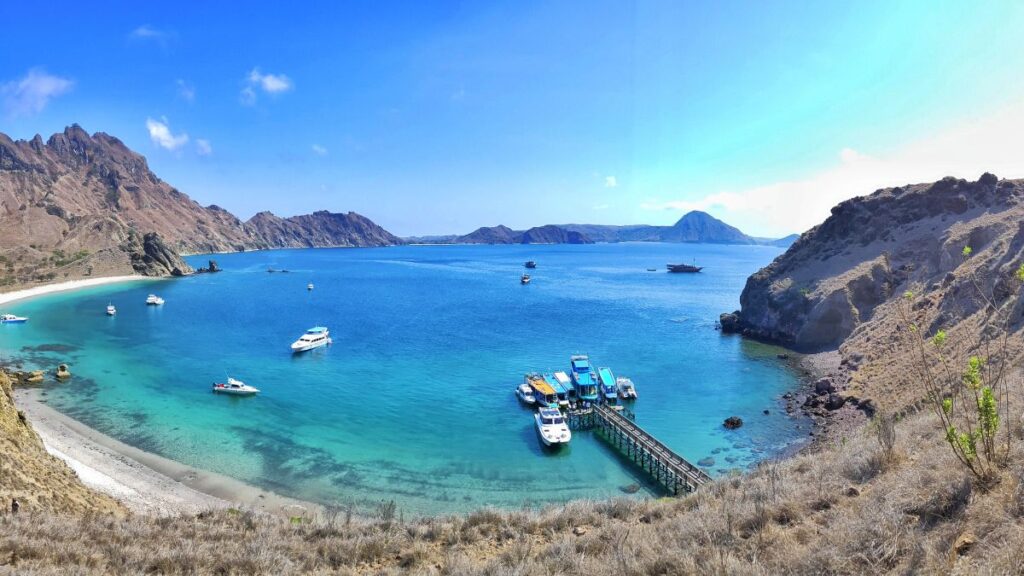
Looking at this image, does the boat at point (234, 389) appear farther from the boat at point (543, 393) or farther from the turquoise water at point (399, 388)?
the boat at point (543, 393)

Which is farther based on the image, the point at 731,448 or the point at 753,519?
the point at 731,448

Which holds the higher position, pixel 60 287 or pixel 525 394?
pixel 60 287

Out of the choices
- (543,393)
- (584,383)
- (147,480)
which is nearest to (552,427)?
(543,393)

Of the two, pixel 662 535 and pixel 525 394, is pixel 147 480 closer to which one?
pixel 525 394

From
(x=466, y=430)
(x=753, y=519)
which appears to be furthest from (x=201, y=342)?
(x=753, y=519)

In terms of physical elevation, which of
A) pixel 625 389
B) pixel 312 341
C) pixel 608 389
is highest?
pixel 312 341

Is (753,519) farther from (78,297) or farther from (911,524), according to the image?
(78,297)
